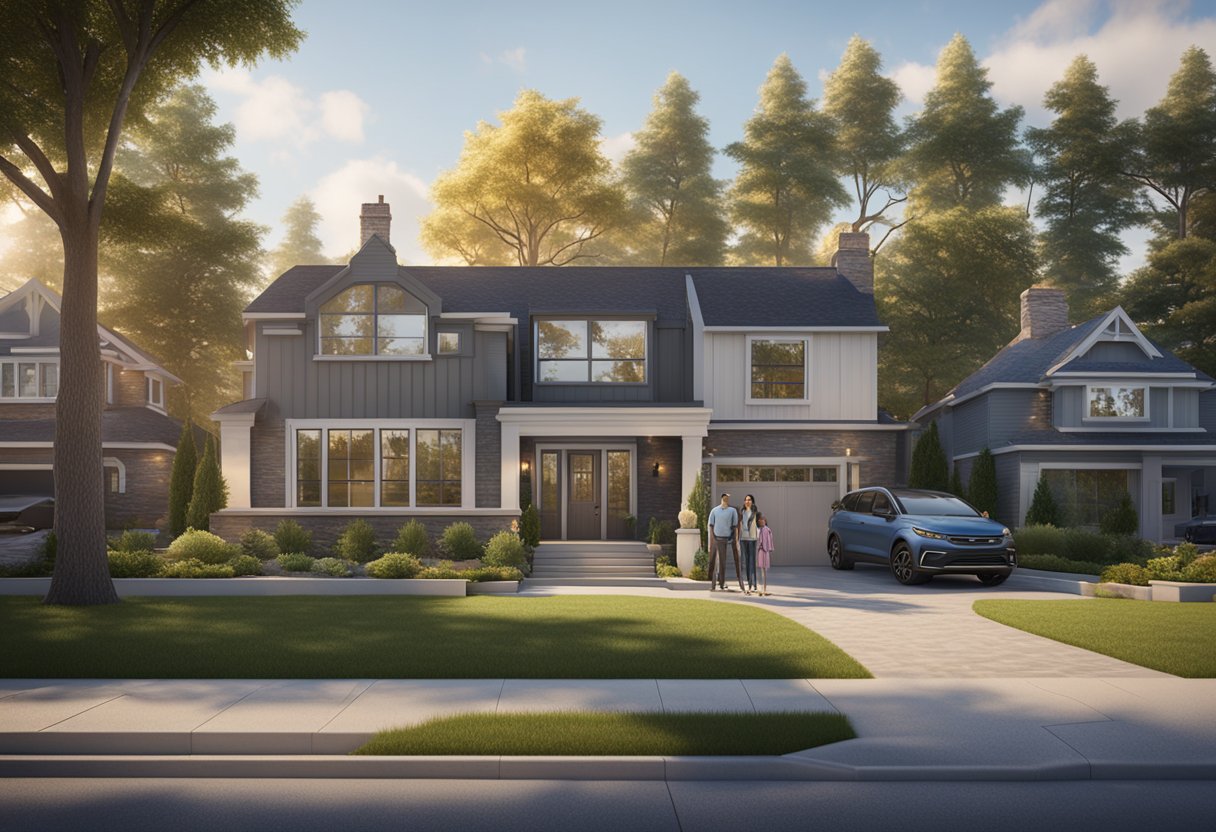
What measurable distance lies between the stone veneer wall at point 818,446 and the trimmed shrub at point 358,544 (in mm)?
9181

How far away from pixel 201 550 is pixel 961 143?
40101mm

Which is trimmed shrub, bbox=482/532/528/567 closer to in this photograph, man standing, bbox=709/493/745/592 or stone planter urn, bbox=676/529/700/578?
stone planter urn, bbox=676/529/700/578

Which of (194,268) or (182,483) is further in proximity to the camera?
(194,268)

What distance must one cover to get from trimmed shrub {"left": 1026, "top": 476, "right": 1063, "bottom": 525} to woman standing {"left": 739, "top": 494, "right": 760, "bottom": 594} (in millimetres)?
10614

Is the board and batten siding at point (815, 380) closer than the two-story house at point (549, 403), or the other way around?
the two-story house at point (549, 403)

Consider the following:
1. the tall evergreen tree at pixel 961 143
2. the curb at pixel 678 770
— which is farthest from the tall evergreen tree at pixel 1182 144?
the curb at pixel 678 770

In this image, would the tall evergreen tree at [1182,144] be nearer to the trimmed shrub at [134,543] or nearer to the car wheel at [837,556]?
the car wheel at [837,556]

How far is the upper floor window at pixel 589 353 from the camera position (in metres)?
26.9

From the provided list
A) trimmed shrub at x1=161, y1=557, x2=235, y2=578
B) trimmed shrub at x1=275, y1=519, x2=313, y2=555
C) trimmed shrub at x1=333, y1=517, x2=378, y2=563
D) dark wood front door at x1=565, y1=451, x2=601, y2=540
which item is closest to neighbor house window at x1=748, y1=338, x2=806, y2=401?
dark wood front door at x1=565, y1=451, x2=601, y2=540

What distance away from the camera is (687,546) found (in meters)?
21.6

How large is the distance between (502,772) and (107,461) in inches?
1125

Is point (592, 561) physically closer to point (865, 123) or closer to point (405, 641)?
point (405, 641)

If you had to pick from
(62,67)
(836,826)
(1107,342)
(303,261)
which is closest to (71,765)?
(836,826)

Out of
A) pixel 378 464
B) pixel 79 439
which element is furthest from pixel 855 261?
pixel 79 439
